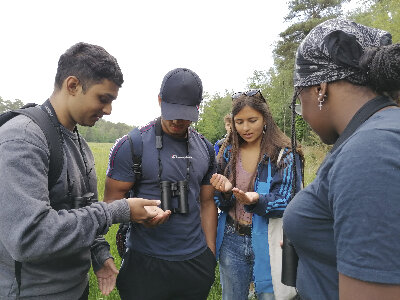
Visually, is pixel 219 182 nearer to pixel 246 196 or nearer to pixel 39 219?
pixel 246 196

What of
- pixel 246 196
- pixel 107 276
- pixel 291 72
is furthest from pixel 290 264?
pixel 291 72

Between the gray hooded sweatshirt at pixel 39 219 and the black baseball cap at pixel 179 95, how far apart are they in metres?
0.85

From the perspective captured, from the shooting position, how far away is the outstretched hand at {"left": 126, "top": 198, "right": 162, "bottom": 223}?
1892 mm

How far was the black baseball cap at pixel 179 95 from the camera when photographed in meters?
2.56

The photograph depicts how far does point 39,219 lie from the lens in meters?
1.47

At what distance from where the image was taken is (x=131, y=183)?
247 cm

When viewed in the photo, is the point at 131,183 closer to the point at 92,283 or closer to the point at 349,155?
the point at 349,155

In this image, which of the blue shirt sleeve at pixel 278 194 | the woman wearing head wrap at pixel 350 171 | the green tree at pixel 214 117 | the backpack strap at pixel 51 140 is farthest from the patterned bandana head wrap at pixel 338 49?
the green tree at pixel 214 117

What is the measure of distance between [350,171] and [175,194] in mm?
1654

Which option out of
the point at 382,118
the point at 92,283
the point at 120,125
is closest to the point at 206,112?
the point at 92,283

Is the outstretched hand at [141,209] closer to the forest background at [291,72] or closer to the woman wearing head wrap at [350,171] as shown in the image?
the woman wearing head wrap at [350,171]

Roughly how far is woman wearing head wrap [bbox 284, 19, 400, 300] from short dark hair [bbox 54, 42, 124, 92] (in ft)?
3.80

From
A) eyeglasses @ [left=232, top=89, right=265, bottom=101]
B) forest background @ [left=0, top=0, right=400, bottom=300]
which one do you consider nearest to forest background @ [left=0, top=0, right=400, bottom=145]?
forest background @ [left=0, top=0, right=400, bottom=300]

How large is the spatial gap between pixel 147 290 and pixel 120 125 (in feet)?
412
